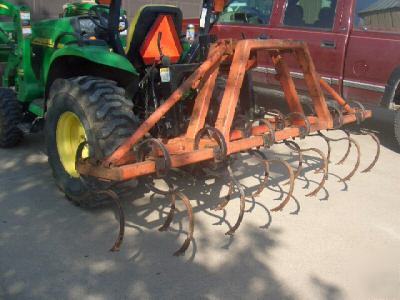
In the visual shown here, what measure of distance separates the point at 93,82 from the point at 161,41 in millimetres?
731

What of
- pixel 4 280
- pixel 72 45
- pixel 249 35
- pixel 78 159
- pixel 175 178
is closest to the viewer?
pixel 4 280

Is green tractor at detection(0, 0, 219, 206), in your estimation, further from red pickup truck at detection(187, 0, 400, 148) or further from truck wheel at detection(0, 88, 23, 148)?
red pickup truck at detection(187, 0, 400, 148)

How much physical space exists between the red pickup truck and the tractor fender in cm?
218

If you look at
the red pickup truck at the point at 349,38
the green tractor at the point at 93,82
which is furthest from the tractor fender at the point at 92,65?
the red pickup truck at the point at 349,38

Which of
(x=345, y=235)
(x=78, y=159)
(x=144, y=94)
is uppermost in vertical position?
(x=144, y=94)

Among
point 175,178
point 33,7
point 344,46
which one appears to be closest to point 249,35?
point 344,46

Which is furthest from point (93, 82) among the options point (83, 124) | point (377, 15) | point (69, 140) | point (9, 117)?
point (377, 15)

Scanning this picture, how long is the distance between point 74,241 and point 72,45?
5.09ft

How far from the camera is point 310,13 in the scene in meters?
6.05

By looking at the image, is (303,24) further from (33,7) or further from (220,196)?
(33,7)

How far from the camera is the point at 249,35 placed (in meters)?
6.62

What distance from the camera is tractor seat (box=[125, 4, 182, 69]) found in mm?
3588

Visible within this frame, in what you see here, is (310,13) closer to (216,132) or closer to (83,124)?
(216,132)

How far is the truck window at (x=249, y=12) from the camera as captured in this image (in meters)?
6.43
